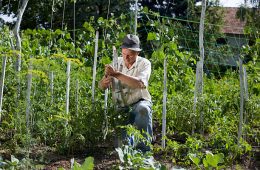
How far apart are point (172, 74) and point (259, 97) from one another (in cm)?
176

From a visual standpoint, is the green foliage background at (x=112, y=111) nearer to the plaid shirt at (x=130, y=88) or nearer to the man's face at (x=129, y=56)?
the plaid shirt at (x=130, y=88)

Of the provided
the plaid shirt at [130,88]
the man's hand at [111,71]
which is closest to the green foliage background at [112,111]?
the plaid shirt at [130,88]

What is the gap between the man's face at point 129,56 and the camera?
17.2 feet

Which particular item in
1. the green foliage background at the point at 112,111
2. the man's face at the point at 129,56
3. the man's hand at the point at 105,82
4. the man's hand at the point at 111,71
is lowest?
the green foliage background at the point at 112,111

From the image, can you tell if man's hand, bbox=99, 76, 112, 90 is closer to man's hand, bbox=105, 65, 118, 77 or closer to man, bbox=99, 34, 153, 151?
man, bbox=99, 34, 153, 151

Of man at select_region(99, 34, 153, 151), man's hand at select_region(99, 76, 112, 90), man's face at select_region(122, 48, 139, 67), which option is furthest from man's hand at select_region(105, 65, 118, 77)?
man's face at select_region(122, 48, 139, 67)

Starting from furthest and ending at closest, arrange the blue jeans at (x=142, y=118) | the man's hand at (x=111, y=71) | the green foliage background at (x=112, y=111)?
the green foliage background at (x=112, y=111) → the blue jeans at (x=142, y=118) → the man's hand at (x=111, y=71)

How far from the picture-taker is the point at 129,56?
5.26 m

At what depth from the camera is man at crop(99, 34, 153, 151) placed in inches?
198

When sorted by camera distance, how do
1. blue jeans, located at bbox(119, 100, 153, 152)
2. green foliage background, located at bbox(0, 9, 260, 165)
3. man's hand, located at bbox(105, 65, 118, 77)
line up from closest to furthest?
man's hand, located at bbox(105, 65, 118, 77) < blue jeans, located at bbox(119, 100, 153, 152) < green foliage background, located at bbox(0, 9, 260, 165)

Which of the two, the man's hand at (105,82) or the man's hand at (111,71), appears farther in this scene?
the man's hand at (105,82)

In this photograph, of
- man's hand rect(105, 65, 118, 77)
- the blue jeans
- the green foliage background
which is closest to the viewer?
man's hand rect(105, 65, 118, 77)

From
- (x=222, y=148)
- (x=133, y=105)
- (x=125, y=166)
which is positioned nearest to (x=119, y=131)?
(x=133, y=105)

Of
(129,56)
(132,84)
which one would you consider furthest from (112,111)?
(129,56)
